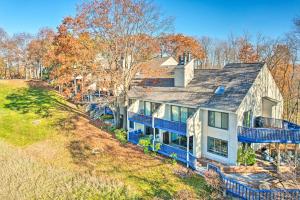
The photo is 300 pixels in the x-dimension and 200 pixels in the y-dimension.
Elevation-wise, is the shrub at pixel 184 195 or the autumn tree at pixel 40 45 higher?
the autumn tree at pixel 40 45

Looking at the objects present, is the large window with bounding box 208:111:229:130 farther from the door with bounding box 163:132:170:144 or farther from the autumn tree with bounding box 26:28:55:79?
the autumn tree with bounding box 26:28:55:79

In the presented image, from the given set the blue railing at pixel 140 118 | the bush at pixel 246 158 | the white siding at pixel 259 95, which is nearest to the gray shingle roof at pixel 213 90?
the white siding at pixel 259 95

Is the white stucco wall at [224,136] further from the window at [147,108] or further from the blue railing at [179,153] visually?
the window at [147,108]

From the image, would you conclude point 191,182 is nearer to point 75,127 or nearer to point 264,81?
point 264,81

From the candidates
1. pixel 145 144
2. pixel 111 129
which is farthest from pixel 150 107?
pixel 111 129

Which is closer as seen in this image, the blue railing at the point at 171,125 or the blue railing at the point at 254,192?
the blue railing at the point at 254,192

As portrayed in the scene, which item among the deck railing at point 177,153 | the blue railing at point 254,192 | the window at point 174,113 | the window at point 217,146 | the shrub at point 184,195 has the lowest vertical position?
the shrub at point 184,195

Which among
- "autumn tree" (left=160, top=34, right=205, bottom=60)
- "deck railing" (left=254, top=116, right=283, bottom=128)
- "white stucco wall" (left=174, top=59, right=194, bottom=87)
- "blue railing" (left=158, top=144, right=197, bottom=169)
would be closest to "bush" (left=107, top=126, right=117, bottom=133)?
"blue railing" (left=158, top=144, right=197, bottom=169)
